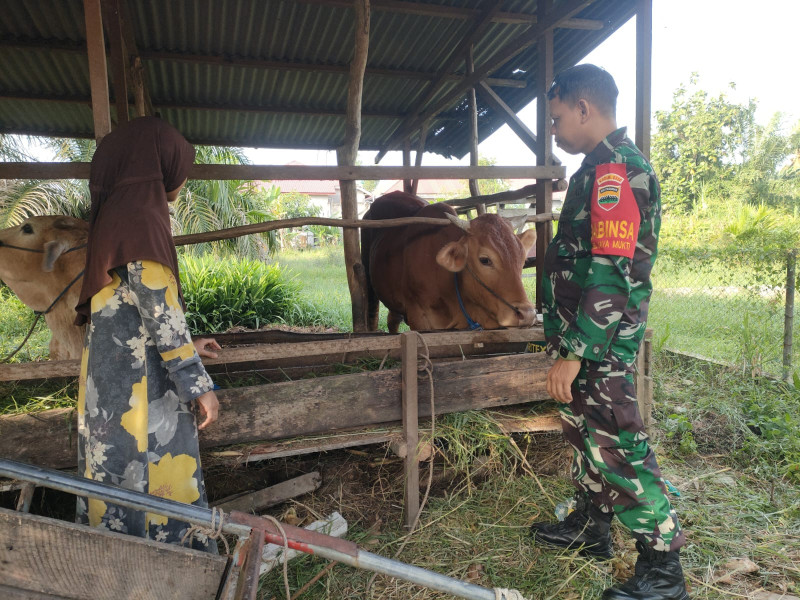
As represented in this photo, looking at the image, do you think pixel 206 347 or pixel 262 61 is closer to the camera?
pixel 206 347

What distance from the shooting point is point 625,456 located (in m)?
2.20

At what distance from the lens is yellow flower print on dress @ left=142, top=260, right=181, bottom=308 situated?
176 centimetres

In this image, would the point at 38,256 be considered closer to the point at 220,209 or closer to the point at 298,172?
Result: the point at 298,172

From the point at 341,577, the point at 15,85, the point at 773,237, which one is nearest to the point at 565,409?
the point at 341,577

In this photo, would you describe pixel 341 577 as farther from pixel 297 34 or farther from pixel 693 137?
pixel 693 137

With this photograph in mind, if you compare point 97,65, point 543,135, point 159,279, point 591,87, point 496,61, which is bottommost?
point 159,279

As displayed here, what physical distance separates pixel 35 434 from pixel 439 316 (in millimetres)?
2987

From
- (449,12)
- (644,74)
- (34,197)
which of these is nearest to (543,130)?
(644,74)

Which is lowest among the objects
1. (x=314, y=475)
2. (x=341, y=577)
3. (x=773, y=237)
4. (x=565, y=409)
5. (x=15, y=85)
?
(x=341, y=577)

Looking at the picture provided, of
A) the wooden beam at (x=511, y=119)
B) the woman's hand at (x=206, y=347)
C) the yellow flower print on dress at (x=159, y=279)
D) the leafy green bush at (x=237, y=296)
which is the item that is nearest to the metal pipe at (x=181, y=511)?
the yellow flower print on dress at (x=159, y=279)

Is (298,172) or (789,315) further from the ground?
(298,172)

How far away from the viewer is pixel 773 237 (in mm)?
5816

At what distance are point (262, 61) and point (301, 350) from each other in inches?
156

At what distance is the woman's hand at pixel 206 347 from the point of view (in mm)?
2211
